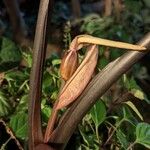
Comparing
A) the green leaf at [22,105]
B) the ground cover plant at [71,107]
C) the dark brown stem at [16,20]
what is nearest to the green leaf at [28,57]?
the ground cover plant at [71,107]

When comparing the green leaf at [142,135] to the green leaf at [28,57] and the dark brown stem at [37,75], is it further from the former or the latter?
the green leaf at [28,57]

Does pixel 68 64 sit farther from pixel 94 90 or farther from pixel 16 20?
pixel 16 20

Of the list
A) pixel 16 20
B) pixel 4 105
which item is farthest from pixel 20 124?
pixel 16 20

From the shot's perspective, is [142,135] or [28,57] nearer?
[142,135]

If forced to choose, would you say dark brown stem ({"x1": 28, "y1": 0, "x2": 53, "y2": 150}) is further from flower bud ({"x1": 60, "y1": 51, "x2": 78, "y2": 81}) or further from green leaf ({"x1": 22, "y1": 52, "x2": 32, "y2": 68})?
green leaf ({"x1": 22, "y1": 52, "x2": 32, "y2": 68})

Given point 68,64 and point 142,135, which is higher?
point 68,64
